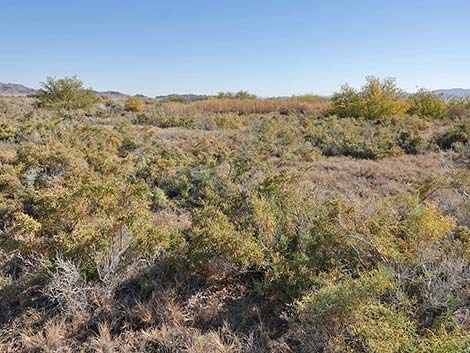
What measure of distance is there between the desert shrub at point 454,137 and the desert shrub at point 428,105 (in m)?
7.64

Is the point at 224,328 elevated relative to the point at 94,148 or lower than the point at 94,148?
lower

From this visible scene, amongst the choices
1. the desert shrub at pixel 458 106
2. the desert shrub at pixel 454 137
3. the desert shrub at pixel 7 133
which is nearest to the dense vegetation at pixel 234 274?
the desert shrub at pixel 7 133

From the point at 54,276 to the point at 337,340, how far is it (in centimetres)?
235

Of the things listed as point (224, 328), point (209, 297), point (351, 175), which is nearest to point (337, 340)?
point (224, 328)

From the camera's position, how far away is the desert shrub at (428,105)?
59.9ft

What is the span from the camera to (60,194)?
3.54 m

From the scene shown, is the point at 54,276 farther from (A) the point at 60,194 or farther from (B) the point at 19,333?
(A) the point at 60,194

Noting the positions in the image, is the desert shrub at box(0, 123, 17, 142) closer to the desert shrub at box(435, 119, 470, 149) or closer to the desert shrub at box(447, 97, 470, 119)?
the desert shrub at box(435, 119, 470, 149)

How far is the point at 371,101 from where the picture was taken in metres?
17.3

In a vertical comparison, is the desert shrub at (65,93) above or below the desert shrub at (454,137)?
above

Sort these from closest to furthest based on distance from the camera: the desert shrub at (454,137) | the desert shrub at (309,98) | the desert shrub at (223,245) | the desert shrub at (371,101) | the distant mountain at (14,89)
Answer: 1. the desert shrub at (223,245)
2. the desert shrub at (454,137)
3. the desert shrub at (371,101)
4. the desert shrub at (309,98)
5. the distant mountain at (14,89)

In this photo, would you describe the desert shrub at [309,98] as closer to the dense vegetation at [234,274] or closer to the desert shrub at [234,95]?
the desert shrub at [234,95]

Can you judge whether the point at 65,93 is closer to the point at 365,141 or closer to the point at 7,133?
the point at 7,133

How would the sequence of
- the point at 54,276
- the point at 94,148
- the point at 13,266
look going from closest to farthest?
1. the point at 54,276
2. the point at 13,266
3. the point at 94,148
